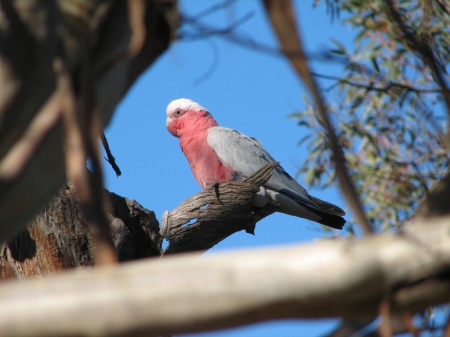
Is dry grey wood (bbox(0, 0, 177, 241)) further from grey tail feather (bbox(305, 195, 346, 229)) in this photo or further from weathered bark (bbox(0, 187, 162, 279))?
grey tail feather (bbox(305, 195, 346, 229))

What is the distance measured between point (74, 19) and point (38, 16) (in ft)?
0.38

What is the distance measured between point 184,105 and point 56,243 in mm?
3175

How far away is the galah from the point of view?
5441mm

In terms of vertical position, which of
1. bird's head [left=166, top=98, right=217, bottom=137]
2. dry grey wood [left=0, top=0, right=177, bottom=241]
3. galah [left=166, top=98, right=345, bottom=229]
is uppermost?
bird's head [left=166, top=98, right=217, bottom=137]

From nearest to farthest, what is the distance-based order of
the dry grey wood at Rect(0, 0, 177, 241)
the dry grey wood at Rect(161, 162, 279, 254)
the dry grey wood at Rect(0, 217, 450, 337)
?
the dry grey wood at Rect(0, 217, 450, 337) < the dry grey wood at Rect(0, 0, 177, 241) < the dry grey wood at Rect(161, 162, 279, 254)

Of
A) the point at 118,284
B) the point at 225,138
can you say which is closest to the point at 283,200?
the point at 225,138

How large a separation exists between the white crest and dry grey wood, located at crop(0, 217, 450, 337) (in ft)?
18.4

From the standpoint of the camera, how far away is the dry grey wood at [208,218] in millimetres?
4102

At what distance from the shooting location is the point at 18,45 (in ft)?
3.20

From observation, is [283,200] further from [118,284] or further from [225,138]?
[118,284]

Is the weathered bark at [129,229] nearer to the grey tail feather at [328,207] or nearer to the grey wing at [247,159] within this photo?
the grey wing at [247,159]

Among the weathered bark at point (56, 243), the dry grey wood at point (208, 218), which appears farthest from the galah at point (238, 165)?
the weathered bark at point (56, 243)

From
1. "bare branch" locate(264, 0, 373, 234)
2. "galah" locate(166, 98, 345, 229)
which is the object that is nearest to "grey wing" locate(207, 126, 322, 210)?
"galah" locate(166, 98, 345, 229)

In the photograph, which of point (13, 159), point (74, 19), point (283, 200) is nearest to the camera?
point (13, 159)
